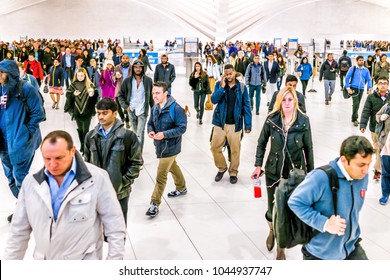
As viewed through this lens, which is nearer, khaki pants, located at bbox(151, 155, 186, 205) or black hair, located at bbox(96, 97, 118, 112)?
black hair, located at bbox(96, 97, 118, 112)

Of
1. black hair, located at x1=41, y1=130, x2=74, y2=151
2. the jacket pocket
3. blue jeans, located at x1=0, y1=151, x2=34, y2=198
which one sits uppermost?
black hair, located at x1=41, y1=130, x2=74, y2=151

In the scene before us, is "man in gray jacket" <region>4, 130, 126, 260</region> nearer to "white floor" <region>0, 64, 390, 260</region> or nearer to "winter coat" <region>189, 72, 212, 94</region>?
"white floor" <region>0, 64, 390, 260</region>

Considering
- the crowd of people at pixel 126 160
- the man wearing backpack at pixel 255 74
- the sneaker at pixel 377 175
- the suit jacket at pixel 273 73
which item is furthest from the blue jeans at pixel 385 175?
the suit jacket at pixel 273 73

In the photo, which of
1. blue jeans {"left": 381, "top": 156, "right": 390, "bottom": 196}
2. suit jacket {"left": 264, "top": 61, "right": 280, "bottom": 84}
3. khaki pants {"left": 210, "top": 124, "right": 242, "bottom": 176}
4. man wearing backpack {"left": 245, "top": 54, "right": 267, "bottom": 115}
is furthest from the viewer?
suit jacket {"left": 264, "top": 61, "right": 280, "bottom": 84}

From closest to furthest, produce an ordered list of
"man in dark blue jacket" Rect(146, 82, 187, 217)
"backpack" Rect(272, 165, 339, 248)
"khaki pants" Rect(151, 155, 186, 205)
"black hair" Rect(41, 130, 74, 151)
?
"black hair" Rect(41, 130, 74, 151)
"backpack" Rect(272, 165, 339, 248)
"man in dark blue jacket" Rect(146, 82, 187, 217)
"khaki pants" Rect(151, 155, 186, 205)

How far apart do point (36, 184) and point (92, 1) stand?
1968 inches

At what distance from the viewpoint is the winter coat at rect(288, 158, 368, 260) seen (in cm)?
284

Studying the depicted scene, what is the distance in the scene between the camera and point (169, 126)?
5.64 metres

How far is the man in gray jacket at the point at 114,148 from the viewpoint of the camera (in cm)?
406

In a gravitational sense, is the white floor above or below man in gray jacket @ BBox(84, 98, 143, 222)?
below

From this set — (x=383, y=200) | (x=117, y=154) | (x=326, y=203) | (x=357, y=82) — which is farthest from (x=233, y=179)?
(x=357, y=82)

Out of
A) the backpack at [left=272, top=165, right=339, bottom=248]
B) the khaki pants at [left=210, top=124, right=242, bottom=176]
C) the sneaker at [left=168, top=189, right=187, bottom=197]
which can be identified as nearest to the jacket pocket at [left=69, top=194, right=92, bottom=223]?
the backpack at [left=272, top=165, right=339, bottom=248]
